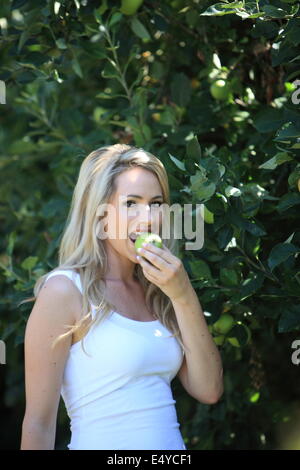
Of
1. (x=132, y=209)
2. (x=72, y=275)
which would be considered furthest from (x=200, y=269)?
(x=72, y=275)

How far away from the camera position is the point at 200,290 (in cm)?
219

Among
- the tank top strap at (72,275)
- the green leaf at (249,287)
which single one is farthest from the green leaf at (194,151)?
the tank top strap at (72,275)

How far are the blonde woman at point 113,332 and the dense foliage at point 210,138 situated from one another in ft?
0.62

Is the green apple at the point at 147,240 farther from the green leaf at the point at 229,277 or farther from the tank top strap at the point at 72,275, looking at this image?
the green leaf at the point at 229,277

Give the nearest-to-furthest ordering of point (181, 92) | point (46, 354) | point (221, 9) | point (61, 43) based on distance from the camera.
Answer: point (46, 354) < point (221, 9) < point (61, 43) < point (181, 92)

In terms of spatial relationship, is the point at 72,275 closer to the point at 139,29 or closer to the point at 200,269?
the point at 200,269

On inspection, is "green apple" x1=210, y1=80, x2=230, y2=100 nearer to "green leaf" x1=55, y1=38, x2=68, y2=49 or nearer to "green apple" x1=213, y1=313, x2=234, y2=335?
"green leaf" x1=55, y1=38, x2=68, y2=49

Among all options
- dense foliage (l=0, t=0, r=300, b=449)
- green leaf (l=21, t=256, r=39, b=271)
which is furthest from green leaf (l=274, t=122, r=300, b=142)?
green leaf (l=21, t=256, r=39, b=271)

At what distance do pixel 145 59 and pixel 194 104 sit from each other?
41 cm

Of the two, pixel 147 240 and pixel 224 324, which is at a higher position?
pixel 147 240

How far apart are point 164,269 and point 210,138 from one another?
1.04m

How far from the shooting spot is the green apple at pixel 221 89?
7.81ft

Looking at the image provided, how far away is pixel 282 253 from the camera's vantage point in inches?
70.4
